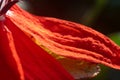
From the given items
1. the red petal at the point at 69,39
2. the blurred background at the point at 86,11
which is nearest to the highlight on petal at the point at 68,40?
the red petal at the point at 69,39

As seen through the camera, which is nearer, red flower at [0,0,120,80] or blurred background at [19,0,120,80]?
red flower at [0,0,120,80]

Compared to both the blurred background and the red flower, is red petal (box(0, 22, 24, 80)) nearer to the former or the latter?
the red flower

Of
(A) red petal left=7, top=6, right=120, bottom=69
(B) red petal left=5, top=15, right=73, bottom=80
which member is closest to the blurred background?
(A) red petal left=7, top=6, right=120, bottom=69

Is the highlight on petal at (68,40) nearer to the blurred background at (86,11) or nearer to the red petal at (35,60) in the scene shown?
the red petal at (35,60)

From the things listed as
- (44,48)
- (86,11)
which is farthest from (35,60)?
(86,11)

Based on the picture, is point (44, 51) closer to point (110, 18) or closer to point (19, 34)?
point (19, 34)

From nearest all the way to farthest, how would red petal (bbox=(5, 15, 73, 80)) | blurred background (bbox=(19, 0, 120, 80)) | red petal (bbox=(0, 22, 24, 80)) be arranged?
1. red petal (bbox=(0, 22, 24, 80))
2. red petal (bbox=(5, 15, 73, 80))
3. blurred background (bbox=(19, 0, 120, 80))

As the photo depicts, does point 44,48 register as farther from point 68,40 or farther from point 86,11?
point 86,11

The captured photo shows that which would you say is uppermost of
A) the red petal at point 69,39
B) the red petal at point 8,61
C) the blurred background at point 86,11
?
the red petal at point 8,61
